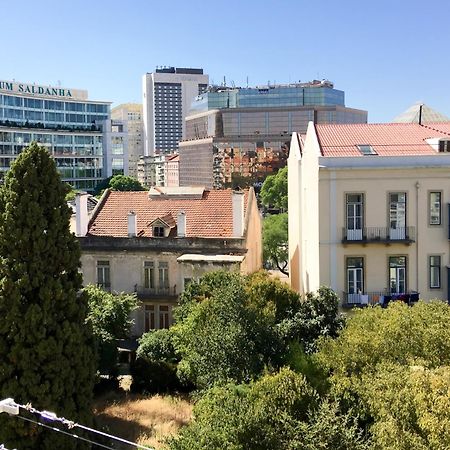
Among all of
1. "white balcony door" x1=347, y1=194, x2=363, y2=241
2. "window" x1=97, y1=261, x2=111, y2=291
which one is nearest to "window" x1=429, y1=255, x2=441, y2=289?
"white balcony door" x1=347, y1=194, x2=363, y2=241

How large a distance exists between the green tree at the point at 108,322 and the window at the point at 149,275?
2.78 m

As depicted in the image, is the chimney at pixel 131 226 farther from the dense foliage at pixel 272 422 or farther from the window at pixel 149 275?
the dense foliage at pixel 272 422

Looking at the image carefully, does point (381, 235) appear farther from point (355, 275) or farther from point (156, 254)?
point (156, 254)

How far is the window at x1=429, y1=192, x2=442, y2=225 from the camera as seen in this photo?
2431cm

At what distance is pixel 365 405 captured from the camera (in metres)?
16.2

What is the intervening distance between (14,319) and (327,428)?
939 centimetres

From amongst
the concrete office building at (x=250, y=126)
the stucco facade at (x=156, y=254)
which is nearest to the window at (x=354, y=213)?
the stucco facade at (x=156, y=254)

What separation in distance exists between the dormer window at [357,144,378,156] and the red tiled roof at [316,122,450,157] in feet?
0.44

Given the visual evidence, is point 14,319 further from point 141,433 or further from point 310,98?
point 310,98

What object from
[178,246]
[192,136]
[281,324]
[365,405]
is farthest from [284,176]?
[192,136]

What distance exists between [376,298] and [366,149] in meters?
5.98

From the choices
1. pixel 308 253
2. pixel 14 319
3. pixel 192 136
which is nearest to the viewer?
pixel 14 319

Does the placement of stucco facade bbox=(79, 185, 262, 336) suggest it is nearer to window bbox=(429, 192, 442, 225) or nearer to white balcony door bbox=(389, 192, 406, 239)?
white balcony door bbox=(389, 192, 406, 239)

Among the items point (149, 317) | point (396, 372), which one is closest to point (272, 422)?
point (396, 372)
